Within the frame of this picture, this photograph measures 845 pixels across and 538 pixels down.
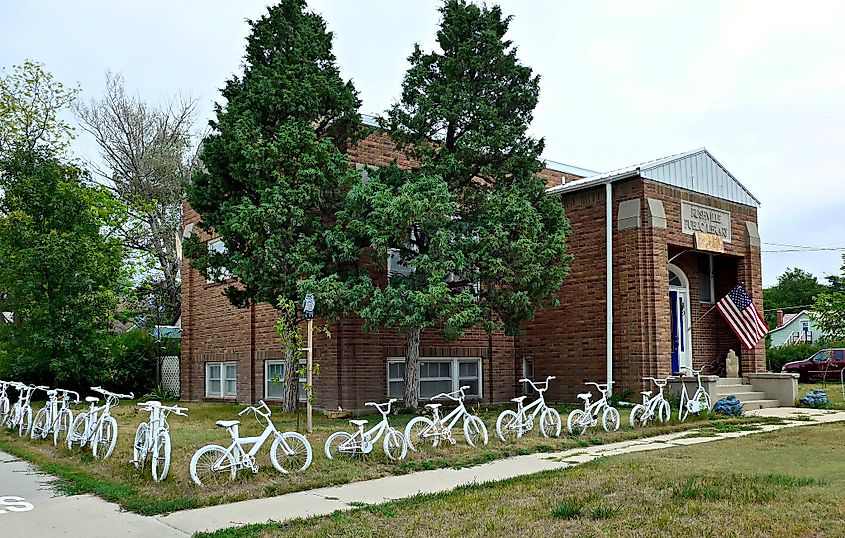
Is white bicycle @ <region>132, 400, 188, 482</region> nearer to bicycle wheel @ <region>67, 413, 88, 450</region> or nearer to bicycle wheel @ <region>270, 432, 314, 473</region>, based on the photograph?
bicycle wheel @ <region>270, 432, 314, 473</region>

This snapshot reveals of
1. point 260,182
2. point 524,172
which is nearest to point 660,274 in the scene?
point 524,172

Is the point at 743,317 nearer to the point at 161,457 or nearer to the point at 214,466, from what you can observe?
the point at 214,466

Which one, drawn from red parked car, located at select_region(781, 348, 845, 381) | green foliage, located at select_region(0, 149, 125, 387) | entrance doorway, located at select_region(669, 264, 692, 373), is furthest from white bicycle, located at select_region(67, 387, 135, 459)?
red parked car, located at select_region(781, 348, 845, 381)

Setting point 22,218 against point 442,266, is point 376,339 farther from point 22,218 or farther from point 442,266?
point 22,218

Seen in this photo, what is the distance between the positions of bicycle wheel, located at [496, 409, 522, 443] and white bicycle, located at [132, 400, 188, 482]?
4716mm

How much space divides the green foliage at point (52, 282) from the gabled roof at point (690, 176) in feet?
40.6

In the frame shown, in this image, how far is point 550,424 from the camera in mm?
12703

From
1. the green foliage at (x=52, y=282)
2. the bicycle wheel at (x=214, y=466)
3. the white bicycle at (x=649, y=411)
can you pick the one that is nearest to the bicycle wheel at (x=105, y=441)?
the bicycle wheel at (x=214, y=466)

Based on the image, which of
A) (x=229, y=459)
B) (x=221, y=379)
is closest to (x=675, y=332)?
(x=221, y=379)

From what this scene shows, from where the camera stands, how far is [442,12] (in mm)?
16047

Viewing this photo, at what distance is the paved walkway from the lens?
712 centimetres

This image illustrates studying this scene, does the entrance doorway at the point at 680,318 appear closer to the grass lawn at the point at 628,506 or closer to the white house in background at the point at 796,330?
the grass lawn at the point at 628,506

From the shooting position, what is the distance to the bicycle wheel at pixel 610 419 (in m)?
13.1

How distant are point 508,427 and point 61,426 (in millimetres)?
7440
